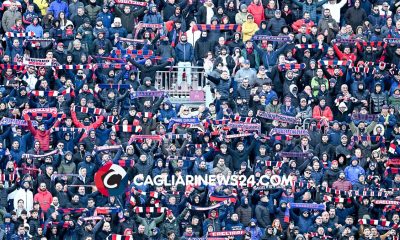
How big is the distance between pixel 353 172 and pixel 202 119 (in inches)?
161

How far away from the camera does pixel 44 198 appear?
63844mm

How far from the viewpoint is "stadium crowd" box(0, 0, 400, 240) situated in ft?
209

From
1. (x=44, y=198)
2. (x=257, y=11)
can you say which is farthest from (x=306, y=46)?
(x=44, y=198)

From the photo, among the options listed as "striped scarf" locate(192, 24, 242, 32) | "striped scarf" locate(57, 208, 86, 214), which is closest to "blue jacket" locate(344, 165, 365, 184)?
"striped scarf" locate(192, 24, 242, 32)

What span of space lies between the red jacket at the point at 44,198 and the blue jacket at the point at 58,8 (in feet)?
25.4

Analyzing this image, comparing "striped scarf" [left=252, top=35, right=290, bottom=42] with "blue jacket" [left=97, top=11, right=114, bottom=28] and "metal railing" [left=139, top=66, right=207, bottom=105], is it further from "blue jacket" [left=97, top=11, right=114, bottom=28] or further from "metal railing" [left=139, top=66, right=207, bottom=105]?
"blue jacket" [left=97, top=11, right=114, bottom=28]

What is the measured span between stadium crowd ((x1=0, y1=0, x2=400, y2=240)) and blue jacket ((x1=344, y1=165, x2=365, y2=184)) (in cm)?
6

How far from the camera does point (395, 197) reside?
6512cm

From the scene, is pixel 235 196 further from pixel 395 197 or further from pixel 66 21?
pixel 66 21

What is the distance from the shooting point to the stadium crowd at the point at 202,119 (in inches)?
2506

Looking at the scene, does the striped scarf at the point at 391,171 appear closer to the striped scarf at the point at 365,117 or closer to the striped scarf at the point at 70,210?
the striped scarf at the point at 365,117

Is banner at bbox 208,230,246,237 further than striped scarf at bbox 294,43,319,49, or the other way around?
striped scarf at bbox 294,43,319,49

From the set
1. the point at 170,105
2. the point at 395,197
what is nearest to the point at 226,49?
the point at 170,105

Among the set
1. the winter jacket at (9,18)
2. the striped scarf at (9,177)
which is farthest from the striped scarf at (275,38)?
the striped scarf at (9,177)
